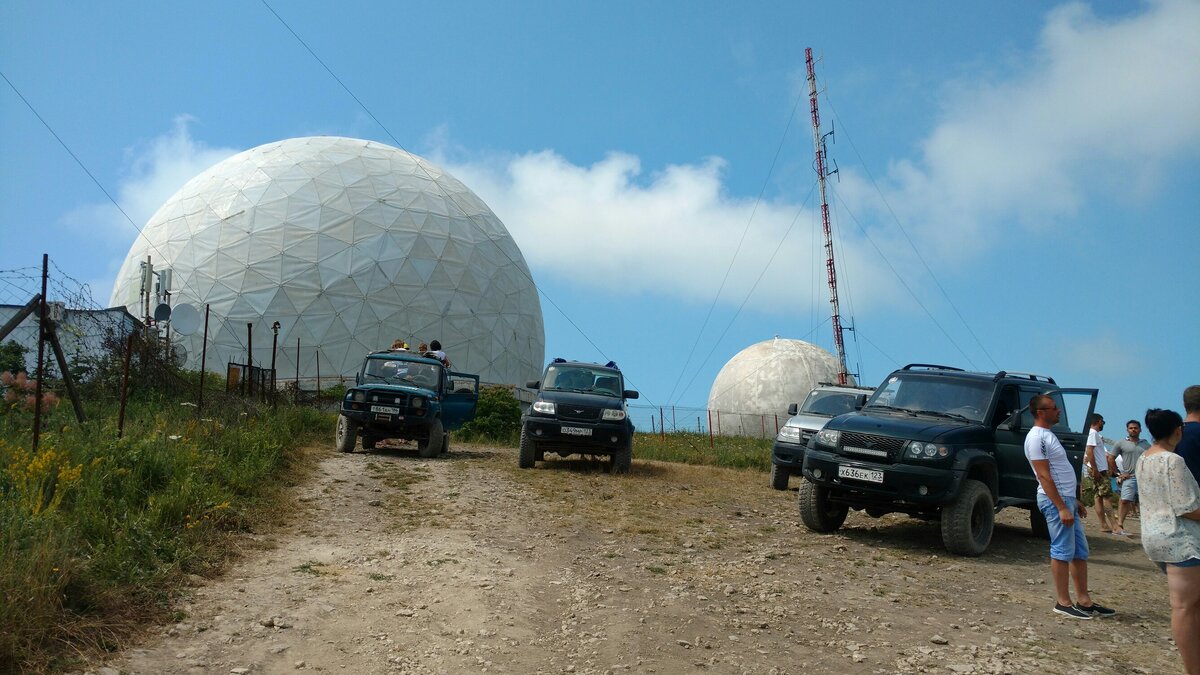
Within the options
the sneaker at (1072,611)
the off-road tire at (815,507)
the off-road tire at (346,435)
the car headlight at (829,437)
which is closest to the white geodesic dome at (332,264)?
the off-road tire at (346,435)

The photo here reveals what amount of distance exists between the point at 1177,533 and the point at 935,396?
16.8ft

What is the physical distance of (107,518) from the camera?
6.48 meters

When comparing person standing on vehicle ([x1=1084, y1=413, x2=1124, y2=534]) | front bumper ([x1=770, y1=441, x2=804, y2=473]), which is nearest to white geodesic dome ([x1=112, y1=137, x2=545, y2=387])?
front bumper ([x1=770, y1=441, x2=804, y2=473])

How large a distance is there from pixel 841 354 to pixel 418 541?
38.7 m

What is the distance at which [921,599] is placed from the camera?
675 centimetres

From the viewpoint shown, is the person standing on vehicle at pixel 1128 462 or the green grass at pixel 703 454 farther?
the green grass at pixel 703 454

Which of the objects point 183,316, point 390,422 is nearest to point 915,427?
point 390,422

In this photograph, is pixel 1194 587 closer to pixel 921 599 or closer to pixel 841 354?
pixel 921 599

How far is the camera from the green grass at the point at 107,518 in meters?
4.70

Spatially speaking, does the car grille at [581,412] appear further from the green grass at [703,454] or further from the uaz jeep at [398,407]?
the green grass at [703,454]

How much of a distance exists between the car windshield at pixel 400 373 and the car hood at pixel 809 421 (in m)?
6.31

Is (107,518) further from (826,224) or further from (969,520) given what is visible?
(826,224)

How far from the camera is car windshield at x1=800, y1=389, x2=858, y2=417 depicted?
15.2 meters

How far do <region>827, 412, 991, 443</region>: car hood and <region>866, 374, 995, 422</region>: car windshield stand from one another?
0.88 ft
